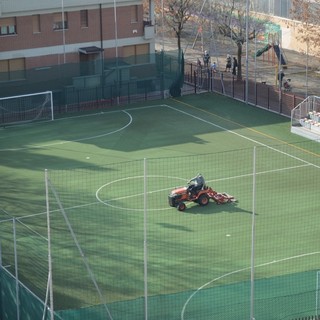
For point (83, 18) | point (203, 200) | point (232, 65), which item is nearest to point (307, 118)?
point (203, 200)

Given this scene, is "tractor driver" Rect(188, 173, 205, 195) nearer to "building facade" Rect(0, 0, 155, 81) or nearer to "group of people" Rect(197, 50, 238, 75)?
"building facade" Rect(0, 0, 155, 81)

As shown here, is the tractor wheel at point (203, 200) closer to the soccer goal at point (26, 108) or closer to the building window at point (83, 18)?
the soccer goal at point (26, 108)

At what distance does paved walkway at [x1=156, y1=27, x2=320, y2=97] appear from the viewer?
49.6m

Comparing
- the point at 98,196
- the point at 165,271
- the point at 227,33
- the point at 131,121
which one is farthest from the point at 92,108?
the point at 165,271

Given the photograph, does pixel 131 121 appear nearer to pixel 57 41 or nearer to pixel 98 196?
pixel 57 41

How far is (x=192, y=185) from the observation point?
3353 centimetres

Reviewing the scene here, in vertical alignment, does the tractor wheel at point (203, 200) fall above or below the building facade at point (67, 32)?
below

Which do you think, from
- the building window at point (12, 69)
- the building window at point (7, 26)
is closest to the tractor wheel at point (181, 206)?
the building window at point (12, 69)

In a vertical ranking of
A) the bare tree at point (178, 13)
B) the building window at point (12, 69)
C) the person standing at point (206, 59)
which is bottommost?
the person standing at point (206, 59)

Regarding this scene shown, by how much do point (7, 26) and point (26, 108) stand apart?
4539 mm

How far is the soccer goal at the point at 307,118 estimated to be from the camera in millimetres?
41625

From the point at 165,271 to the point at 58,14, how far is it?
881 inches

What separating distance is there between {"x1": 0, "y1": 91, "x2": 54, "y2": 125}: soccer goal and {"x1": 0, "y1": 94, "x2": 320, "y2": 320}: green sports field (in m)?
0.66

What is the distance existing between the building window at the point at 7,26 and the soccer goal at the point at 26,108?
3.88 m
